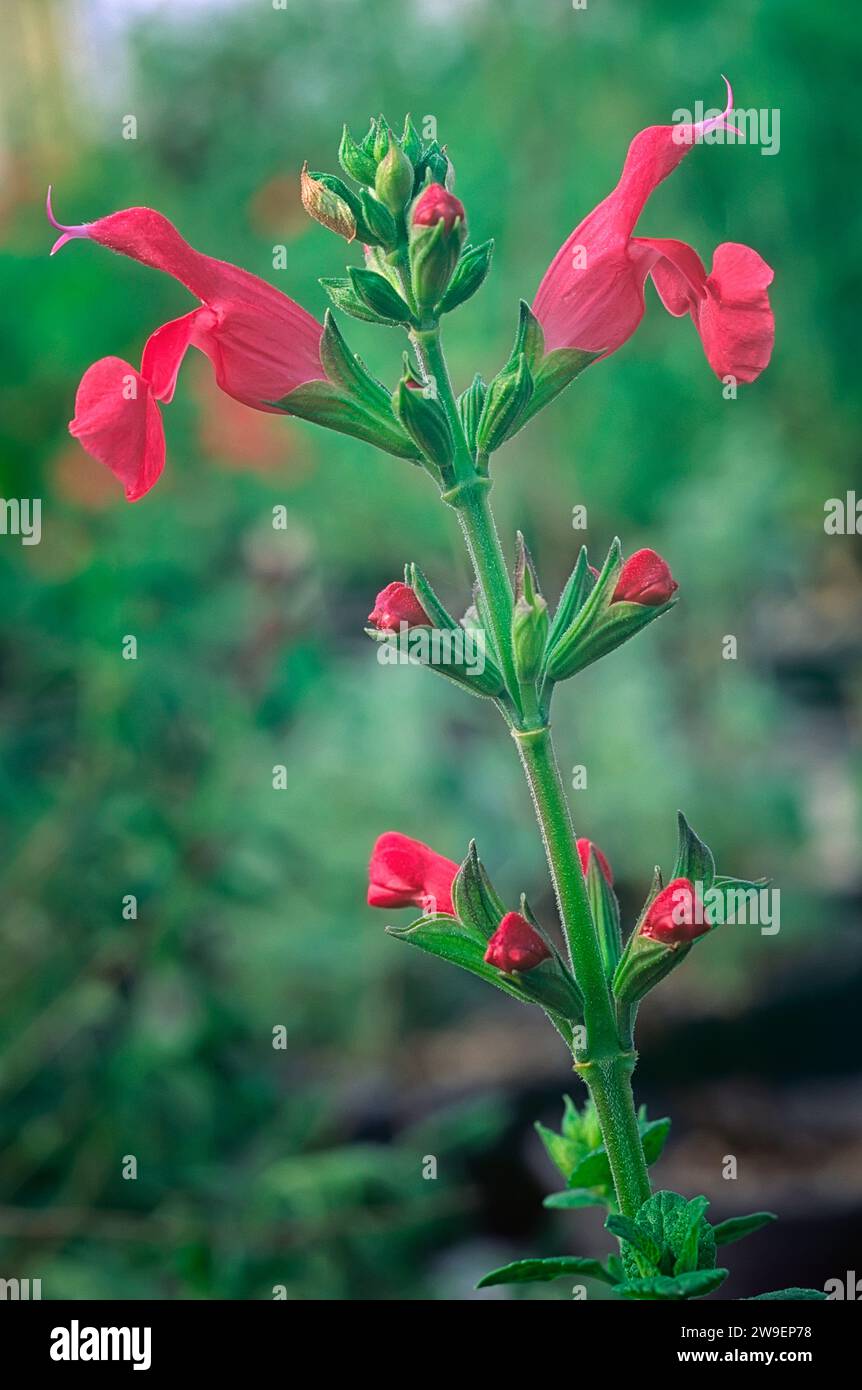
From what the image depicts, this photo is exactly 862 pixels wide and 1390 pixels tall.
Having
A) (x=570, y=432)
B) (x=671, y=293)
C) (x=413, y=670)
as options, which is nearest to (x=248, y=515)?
(x=413, y=670)

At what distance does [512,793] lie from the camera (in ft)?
7.60

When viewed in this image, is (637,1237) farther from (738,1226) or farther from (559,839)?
(559,839)

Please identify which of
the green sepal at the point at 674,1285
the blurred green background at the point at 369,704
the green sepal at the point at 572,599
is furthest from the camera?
the blurred green background at the point at 369,704

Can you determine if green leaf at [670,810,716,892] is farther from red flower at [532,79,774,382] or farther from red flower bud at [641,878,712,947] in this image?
red flower at [532,79,774,382]

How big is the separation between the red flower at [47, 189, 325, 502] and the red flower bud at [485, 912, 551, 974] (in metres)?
0.28

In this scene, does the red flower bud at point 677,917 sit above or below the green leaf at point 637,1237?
above

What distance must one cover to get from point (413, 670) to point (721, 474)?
93 centimetres

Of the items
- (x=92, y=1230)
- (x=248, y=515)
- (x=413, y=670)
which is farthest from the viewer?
(x=413, y=670)

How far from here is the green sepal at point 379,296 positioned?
2.01 feet

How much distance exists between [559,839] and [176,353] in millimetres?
316

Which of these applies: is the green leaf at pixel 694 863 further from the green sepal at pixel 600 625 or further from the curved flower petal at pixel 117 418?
the curved flower petal at pixel 117 418

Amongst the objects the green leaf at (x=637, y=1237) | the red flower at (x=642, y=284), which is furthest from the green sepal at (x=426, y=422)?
the green leaf at (x=637, y=1237)

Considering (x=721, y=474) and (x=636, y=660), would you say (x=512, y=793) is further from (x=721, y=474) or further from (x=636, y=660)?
(x=721, y=474)

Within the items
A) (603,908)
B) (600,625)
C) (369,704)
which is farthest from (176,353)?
(369,704)
